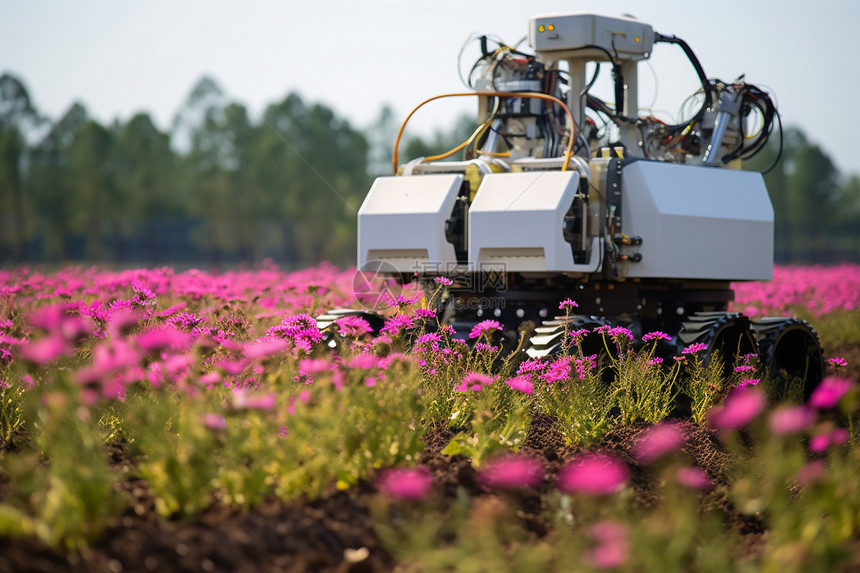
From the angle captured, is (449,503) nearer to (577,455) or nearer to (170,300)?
(577,455)

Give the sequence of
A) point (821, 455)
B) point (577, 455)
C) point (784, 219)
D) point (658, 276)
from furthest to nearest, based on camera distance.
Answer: point (784, 219) → point (658, 276) → point (821, 455) → point (577, 455)

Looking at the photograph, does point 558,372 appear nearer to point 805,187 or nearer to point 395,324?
point 395,324

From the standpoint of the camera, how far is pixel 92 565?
297 cm

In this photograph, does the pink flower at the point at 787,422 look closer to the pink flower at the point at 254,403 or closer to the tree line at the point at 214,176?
the pink flower at the point at 254,403

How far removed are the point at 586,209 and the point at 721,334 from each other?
1.75 metres

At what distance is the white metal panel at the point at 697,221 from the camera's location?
7312mm

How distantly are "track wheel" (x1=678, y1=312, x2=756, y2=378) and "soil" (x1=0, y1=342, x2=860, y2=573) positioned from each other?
294 centimetres

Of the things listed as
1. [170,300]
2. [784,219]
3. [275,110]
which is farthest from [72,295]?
[784,219]

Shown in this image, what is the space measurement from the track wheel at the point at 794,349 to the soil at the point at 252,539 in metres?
4.05

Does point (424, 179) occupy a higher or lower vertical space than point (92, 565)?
higher

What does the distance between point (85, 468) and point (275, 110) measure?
45336 mm

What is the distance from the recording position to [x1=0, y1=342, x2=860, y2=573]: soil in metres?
3.02

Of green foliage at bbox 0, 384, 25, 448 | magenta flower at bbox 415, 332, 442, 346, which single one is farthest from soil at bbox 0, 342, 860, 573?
magenta flower at bbox 415, 332, 442, 346

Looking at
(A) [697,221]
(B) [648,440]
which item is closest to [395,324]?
(B) [648,440]
